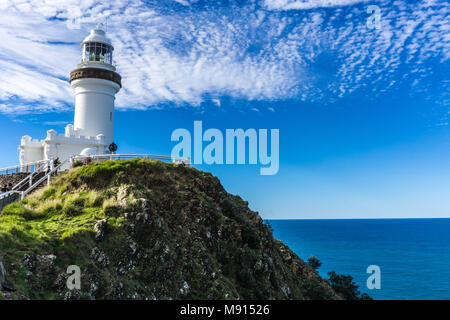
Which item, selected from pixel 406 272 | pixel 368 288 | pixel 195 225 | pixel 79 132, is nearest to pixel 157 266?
pixel 195 225

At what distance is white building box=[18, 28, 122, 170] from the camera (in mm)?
30109

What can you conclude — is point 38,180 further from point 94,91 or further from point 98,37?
point 98,37

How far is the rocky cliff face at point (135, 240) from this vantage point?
442 inches

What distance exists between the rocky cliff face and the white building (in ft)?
38.4

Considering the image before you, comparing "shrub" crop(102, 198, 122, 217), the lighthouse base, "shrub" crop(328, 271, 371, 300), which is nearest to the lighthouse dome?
the lighthouse base

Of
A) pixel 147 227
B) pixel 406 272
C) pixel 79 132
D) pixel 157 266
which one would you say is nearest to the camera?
pixel 157 266

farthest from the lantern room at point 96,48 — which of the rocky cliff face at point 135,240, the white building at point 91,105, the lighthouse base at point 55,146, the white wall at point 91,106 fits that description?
the rocky cliff face at point 135,240

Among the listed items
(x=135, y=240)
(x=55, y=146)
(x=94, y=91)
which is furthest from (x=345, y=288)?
(x=94, y=91)

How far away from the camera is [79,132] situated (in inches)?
1272

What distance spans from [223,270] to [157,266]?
12.8 feet

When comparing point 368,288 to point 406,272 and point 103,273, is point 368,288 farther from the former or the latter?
point 103,273

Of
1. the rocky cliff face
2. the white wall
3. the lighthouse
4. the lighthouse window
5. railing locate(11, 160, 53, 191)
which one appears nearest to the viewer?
the rocky cliff face

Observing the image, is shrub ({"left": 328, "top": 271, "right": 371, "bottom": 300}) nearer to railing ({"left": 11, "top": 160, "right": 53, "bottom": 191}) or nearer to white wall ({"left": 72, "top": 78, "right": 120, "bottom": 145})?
white wall ({"left": 72, "top": 78, "right": 120, "bottom": 145})

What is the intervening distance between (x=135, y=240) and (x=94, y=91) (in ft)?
74.4
